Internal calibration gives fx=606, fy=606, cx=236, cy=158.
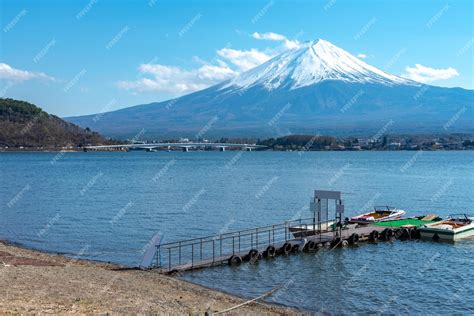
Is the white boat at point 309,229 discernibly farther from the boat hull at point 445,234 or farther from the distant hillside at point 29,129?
the distant hillside at point 29,129

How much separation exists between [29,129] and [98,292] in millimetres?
149963

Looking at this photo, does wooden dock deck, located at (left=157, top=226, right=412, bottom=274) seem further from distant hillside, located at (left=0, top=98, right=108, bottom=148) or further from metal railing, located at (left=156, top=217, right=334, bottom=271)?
distant hillside, located at (left=0, top=98, right=108, bottom=148)

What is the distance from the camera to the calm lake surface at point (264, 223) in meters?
18.4

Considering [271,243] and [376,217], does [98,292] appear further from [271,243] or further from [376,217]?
[376,217]

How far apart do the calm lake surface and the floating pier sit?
1.84 ft

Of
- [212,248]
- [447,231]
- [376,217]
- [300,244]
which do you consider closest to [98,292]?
[212,248]

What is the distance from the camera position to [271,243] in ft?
83.7

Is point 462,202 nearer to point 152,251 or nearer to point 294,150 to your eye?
point 152,251

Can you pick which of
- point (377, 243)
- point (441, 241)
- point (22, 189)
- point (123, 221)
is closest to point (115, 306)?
point (377, 243)

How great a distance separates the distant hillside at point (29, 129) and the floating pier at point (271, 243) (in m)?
136

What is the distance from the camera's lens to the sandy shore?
45.5ft

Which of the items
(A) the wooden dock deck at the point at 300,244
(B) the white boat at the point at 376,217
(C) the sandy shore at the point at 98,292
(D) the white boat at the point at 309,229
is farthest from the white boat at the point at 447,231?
(C) the sandy shore at the point at 98,292

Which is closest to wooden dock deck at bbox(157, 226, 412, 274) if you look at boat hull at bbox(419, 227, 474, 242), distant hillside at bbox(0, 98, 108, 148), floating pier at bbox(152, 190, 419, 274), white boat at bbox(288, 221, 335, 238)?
floating pier at bbox(152, 190, 419, 274)

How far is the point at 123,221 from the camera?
111 ft
